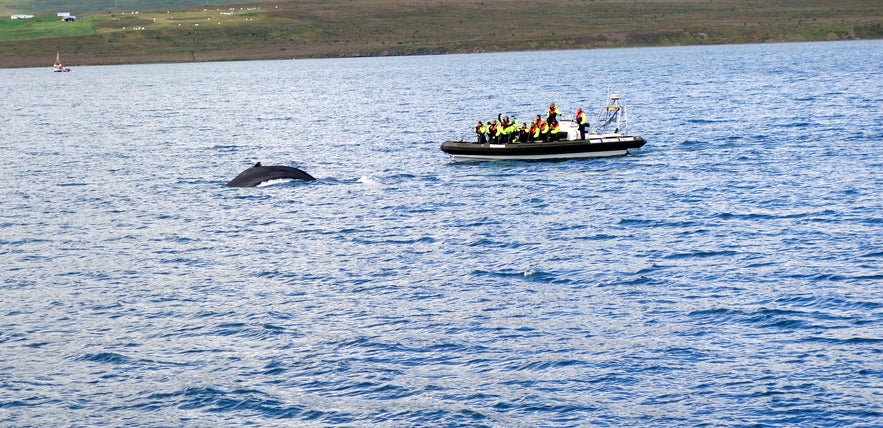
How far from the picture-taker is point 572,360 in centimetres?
2658

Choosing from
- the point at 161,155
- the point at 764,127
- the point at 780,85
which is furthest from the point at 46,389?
the point at 780,85

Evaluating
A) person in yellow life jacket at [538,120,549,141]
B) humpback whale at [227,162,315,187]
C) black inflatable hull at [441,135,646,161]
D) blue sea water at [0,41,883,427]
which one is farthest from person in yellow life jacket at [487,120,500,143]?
humpback whale at [227,162,315,187]

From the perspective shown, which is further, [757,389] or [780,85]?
[780,85]

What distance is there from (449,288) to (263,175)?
24106 millimetres

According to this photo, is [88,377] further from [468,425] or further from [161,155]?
[161,155]

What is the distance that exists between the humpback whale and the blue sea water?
147cm

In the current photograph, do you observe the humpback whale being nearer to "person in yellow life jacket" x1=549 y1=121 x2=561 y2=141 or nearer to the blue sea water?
the blue sea water

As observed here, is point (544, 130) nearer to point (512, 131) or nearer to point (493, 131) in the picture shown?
point (512, 131)

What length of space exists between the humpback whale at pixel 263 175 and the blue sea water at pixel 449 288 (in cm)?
147

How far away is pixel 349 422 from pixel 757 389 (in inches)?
322

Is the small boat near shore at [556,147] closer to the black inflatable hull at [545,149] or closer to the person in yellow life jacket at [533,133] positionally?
the black inflatable hull at [545,149]

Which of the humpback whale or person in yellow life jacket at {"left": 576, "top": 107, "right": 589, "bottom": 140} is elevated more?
person in yellow life jacket at {"left": 576, "top": 107, "right": 589, "bottom": 140}

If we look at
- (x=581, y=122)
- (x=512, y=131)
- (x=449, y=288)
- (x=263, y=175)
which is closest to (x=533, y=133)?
(x=512, y=131)

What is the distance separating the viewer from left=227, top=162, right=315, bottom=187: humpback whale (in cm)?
5553
